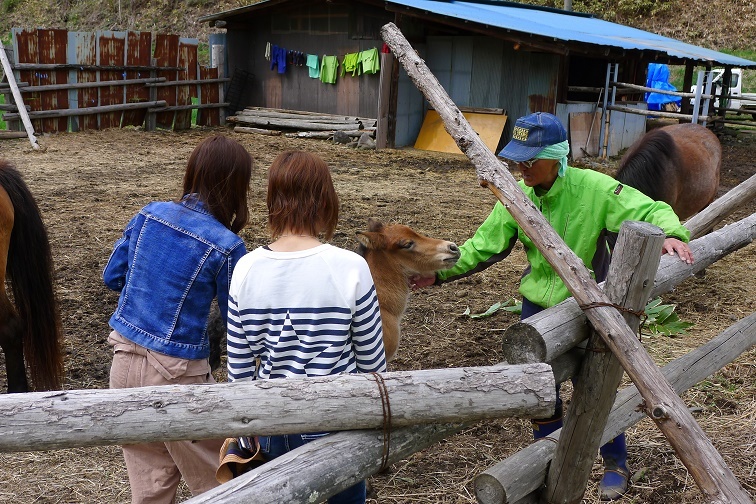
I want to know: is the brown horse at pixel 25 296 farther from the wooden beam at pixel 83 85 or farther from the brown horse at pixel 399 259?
the wooden beam at pixel 83 85

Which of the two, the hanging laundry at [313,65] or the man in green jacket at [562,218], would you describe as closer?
the man in green jacket at [562,218]

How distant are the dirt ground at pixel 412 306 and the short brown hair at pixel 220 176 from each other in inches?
66.4

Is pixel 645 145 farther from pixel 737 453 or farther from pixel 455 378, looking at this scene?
pixel 455 378

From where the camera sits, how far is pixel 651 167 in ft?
21.7

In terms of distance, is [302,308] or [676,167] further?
[676,167]

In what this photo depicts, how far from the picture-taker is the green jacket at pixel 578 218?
3266 mm

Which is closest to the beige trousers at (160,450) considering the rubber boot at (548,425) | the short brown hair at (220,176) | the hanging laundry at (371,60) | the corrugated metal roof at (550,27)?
the short brown hair at (220,176)

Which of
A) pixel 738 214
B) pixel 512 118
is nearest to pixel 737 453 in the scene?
pixel 738 214

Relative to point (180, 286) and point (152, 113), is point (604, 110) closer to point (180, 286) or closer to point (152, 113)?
point (152, 113)

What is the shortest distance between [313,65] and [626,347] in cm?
1560

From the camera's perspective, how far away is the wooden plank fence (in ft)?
47.1

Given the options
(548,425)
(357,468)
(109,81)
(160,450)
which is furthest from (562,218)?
(109,81)

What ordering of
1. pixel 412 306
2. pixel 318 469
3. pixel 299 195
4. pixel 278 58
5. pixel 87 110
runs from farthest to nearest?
pixel 278 58
pixel 87 110
pixel 412 306
pixel 299 195
pixel 318 469

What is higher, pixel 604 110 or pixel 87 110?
pixel 604 110
